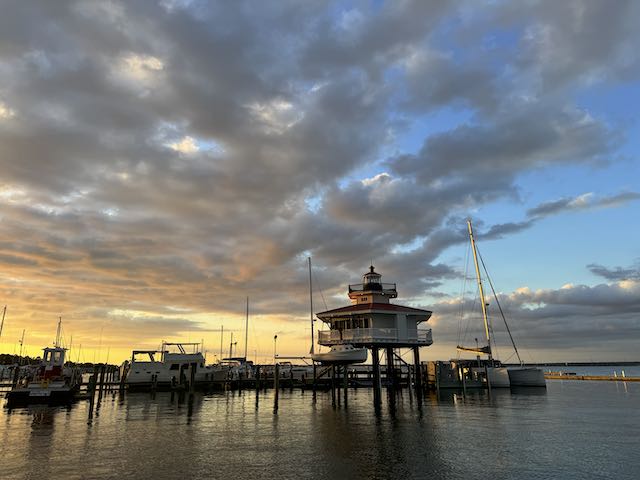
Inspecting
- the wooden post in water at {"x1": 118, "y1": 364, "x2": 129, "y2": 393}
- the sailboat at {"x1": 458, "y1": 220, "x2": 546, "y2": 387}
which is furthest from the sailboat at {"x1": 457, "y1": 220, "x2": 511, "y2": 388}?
the wooden post in water at {"x1": 118, "y1": 364, "x2": 129, "y2": 393}

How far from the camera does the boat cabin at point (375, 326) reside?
45312mm

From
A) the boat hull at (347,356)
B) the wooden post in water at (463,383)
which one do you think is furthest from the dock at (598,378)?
the boat hull at (347,356)

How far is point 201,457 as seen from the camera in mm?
22172

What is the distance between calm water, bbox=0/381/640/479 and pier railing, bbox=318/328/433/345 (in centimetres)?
672

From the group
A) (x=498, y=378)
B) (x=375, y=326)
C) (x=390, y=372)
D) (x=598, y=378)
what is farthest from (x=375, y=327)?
(x=598, y=378)

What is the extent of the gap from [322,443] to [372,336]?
19.8 metres

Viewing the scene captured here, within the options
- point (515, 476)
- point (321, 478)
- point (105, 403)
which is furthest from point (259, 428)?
point (105, 403)

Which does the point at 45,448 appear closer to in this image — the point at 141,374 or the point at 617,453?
the point at 617,453

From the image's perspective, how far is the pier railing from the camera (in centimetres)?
4488

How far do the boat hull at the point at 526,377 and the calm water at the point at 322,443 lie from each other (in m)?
30.0

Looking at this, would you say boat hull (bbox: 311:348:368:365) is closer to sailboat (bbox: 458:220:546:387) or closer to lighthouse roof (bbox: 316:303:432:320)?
lighthouse roof (bbox: 316:303:432:320)

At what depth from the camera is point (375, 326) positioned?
46125mm

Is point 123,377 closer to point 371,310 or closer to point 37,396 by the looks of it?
point 37,396

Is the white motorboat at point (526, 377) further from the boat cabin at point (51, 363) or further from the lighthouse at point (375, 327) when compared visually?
the boat cabin at point (51, 363)
